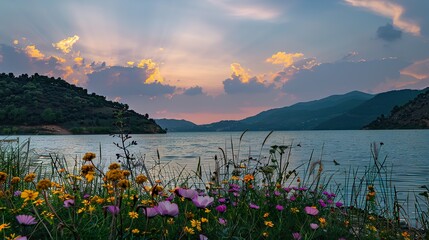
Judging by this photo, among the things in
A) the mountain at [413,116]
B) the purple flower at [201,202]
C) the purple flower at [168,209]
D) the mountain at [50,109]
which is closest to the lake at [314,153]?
the purple flower at [201,202]

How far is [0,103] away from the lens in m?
121

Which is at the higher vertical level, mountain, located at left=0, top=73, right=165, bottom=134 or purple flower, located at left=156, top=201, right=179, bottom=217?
mountain, located at left=0, top=73, right=165, bottom=134

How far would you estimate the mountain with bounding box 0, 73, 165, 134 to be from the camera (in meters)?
115

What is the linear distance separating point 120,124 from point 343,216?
3797 millimetres

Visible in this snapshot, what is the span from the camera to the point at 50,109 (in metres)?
122

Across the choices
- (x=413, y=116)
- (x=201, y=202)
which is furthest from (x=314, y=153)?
(x=413, y=116)

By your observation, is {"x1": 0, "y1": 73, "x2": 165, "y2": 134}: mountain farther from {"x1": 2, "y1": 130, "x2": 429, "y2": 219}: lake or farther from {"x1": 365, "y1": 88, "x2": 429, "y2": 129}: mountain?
{"x1": 365, "y1": 88, "x2": 429, "y2": 129}: mountain

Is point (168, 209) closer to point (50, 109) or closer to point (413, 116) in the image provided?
point (50, 109)

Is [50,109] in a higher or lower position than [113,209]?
higher

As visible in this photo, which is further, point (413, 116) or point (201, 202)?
point (413, 116)

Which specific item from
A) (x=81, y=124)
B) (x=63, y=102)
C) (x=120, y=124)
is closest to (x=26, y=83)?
(x=63, y=102)

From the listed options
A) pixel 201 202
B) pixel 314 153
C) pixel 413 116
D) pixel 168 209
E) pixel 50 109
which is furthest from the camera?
pixel 413 116

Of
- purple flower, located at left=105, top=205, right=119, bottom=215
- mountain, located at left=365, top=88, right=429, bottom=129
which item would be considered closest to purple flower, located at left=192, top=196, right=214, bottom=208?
purple flower, located at left=105, top=205, right=119, bottom=215

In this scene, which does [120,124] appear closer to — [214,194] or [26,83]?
[214,194]
